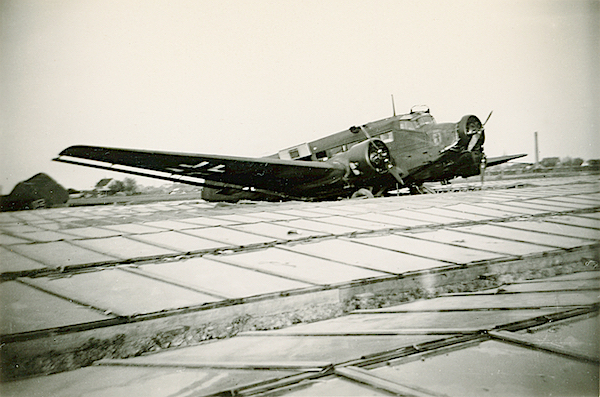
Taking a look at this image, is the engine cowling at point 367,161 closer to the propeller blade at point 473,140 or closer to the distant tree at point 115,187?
the propeller blade at point 473,140

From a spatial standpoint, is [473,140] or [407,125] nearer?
[473,140]

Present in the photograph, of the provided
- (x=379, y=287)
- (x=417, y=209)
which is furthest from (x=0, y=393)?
(x=417, y=209)

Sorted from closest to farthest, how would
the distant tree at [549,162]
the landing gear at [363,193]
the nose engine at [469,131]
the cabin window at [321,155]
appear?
the landing gear at [363,193], the nose engine at [469,131], the cabin window at [321,155], the distant tree at [549,162]

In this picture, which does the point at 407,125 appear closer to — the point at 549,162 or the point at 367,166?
the point at 367,166

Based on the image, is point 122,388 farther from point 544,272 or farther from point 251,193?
point 251,193

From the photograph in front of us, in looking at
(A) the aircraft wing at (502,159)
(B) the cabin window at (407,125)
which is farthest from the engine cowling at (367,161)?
(A) the aircraft wing at (502,159)

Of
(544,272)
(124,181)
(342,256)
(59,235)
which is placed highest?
(124,181)

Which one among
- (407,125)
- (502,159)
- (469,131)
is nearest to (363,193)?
(407,125)
